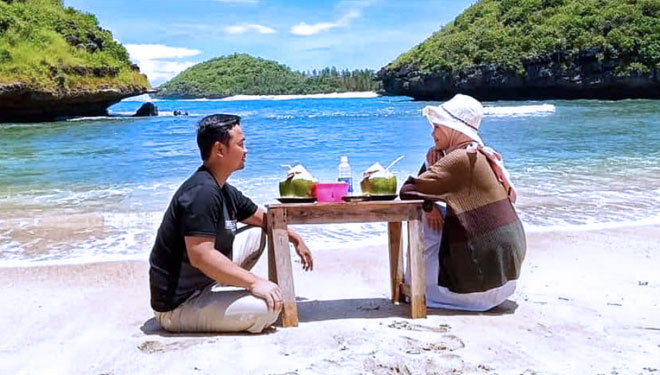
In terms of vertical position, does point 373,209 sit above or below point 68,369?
above

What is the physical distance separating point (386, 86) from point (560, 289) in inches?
3541

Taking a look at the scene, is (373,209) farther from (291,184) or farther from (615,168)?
(615,168)

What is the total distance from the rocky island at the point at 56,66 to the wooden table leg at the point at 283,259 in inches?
1351

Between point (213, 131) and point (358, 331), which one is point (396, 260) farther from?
point (213, 131)

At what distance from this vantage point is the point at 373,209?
4.14m

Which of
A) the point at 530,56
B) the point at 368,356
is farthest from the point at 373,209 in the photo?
the point at 530,56

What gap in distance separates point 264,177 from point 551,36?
6407 cm

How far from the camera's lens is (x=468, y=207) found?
423 cm

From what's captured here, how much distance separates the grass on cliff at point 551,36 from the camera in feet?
215

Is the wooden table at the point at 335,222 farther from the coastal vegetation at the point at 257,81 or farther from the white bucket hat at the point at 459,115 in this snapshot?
the coastal vegetation at the point at 257,81

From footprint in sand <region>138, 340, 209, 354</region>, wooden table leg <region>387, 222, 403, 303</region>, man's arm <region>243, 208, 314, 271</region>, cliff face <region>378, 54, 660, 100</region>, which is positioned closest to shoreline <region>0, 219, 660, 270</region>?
wooden table leg <region>387, 222, 403, 303</region>

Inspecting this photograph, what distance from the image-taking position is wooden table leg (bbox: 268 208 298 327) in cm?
412

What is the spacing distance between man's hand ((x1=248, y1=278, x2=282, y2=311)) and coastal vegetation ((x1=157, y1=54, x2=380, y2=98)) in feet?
488

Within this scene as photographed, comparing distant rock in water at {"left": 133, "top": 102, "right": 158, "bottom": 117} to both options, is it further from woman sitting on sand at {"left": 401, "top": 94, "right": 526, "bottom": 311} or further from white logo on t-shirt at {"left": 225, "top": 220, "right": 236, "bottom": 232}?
woman sitting on sand at {"left": 401, "top": 94, "right": 526, "bottom": 311}
